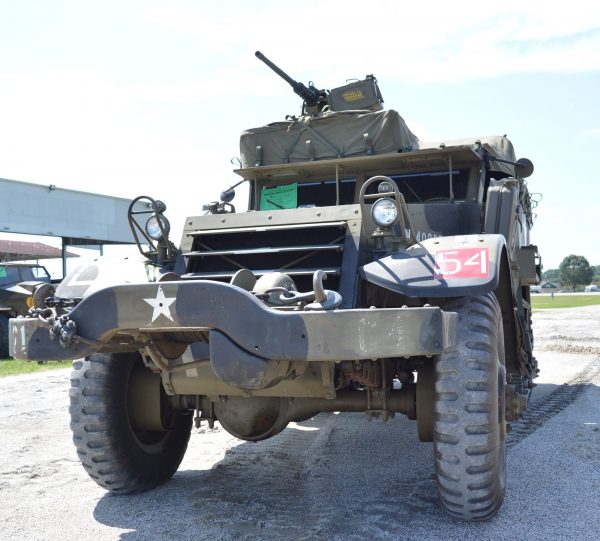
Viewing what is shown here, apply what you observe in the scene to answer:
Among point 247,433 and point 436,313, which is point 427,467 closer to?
point 247,433

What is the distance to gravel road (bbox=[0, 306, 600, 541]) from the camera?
11.9 ft

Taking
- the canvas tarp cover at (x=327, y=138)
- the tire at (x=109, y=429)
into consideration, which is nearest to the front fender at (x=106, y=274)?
the tire at (x=109, y=429)

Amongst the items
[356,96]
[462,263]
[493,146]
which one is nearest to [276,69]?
[356,96]

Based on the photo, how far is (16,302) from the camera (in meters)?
13.5

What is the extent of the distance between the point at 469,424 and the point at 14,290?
469 inches

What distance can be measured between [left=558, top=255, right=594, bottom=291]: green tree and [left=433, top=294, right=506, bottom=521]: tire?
3508 inches

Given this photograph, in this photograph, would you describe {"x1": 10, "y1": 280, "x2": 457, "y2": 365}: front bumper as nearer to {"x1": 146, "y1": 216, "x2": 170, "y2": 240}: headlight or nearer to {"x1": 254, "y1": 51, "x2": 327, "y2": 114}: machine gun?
{"x1": 146, "y1": 216, "x2": 170, "y2": 240}: headlight

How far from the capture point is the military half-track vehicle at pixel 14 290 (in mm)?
13180

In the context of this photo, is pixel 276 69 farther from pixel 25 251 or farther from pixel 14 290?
pixel 25 251

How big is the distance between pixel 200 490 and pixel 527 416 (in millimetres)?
3406

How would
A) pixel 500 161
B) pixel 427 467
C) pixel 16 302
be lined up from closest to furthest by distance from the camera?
pixel 427 467 < pixel 500 161 < pixel 16 302

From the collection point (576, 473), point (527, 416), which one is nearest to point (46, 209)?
point (527, 416)

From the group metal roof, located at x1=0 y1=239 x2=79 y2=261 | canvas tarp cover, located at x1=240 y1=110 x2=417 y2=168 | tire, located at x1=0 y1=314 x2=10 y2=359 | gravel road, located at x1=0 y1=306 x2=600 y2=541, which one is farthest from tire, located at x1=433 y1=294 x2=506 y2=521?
metal roof, located at x1=0 y1=239 x2=79 y2=261

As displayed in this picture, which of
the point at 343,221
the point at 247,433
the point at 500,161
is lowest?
the point at 247,433
